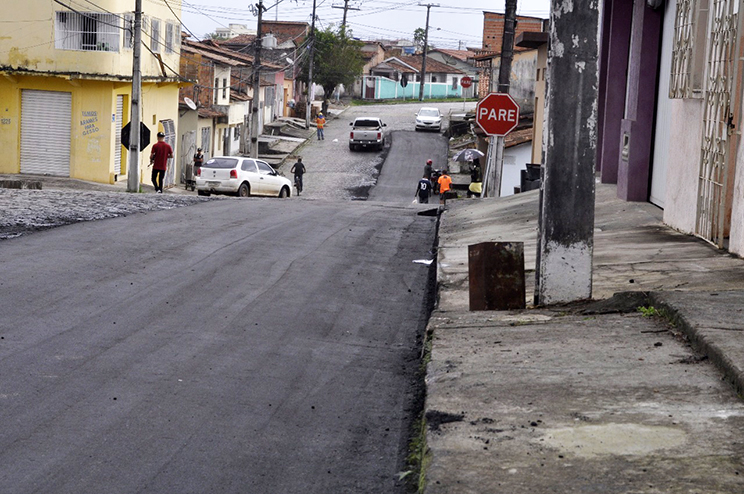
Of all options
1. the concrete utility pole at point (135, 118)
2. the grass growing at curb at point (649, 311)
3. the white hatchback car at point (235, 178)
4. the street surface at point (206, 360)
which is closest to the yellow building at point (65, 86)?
the concrete utility pole at point (135, 118)

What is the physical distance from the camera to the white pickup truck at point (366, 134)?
5706 cm

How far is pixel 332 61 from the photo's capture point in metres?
79.2

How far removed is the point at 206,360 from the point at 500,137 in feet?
50.3

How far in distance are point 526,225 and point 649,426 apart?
9836 millimetres

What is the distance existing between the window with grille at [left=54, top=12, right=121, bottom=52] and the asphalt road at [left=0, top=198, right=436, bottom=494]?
75.7ft

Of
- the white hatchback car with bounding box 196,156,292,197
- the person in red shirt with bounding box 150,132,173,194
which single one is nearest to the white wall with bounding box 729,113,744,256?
the person in red shirt with bounding box 150,132,173,194

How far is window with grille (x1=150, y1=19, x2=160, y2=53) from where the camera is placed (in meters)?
38.8

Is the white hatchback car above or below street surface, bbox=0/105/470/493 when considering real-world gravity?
above

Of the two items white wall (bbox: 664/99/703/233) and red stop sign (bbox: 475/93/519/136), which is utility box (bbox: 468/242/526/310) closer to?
white wall (bbox: 664/99/703/233)

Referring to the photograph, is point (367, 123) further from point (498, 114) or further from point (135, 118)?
point (498, 114)

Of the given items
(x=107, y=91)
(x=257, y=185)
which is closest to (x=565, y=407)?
(x=257, y=185)

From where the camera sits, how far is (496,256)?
7949mm

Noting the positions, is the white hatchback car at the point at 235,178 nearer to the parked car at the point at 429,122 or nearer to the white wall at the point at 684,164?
the white wall at the point at 684,164

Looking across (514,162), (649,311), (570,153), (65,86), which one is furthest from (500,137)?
(65,86)
